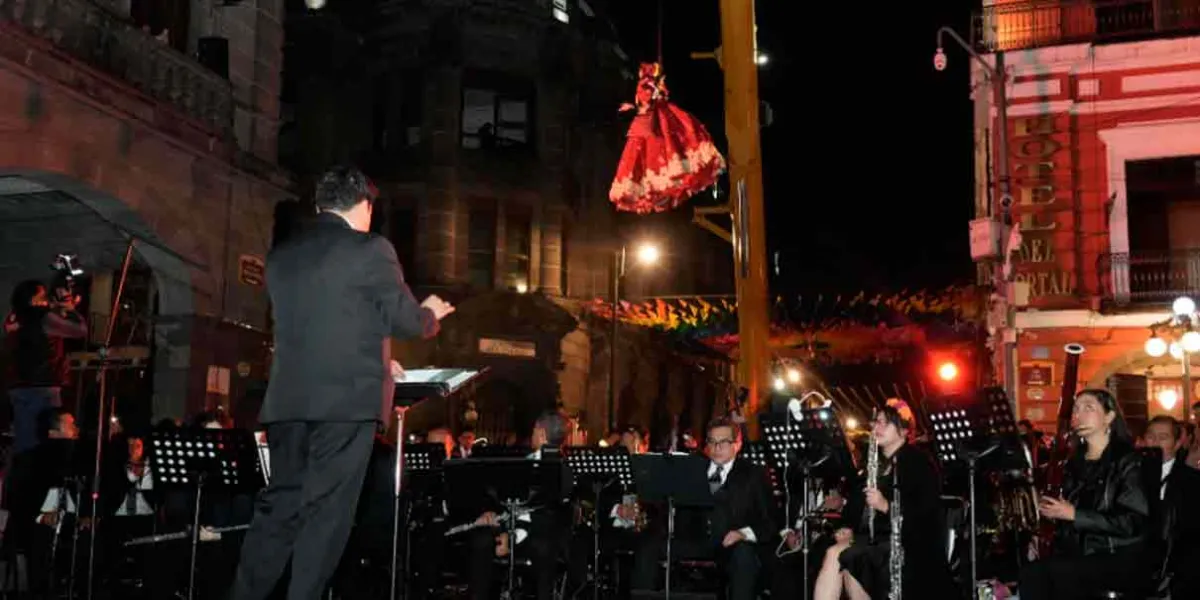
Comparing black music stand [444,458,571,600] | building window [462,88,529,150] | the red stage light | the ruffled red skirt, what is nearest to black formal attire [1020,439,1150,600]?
black music stand [444,458,571,600]

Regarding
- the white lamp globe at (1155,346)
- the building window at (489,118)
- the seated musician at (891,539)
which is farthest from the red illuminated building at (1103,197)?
the seated musician at (891,539)

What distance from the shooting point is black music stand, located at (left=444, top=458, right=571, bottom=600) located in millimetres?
10023

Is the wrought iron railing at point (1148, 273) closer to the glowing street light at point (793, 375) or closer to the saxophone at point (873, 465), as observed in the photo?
the glowing street light at point (793, 375)

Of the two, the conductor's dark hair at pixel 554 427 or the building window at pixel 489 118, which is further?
the building window at pixel 489 118

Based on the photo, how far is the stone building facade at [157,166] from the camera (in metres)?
13.5

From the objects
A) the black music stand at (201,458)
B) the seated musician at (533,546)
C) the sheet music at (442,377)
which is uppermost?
the sheet music at (442,377)

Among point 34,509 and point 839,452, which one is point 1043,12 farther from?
point 34,509

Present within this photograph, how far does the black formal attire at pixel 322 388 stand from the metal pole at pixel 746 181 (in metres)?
7.37

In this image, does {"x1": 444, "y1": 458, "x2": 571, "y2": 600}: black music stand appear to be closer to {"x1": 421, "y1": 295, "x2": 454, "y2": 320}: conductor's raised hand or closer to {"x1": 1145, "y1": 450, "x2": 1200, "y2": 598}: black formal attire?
{"x1": 421, "y1": 295, "x2": 454, "y2": 320}: conductor's raised hand

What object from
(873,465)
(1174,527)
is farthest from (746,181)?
(1174,527)

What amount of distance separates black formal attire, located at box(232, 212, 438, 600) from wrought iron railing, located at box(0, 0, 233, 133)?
9.18 meters

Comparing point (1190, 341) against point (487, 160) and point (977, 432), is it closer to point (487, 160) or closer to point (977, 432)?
point (977, 432)

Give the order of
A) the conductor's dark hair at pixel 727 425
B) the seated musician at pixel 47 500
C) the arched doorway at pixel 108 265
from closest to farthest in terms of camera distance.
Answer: the seated musician at pixel 47 500 → the conductor's dark hair at pixel 727 425 → the arched doorway at pixel 108 265

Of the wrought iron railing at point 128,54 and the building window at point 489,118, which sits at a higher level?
the building window at point 489,118
